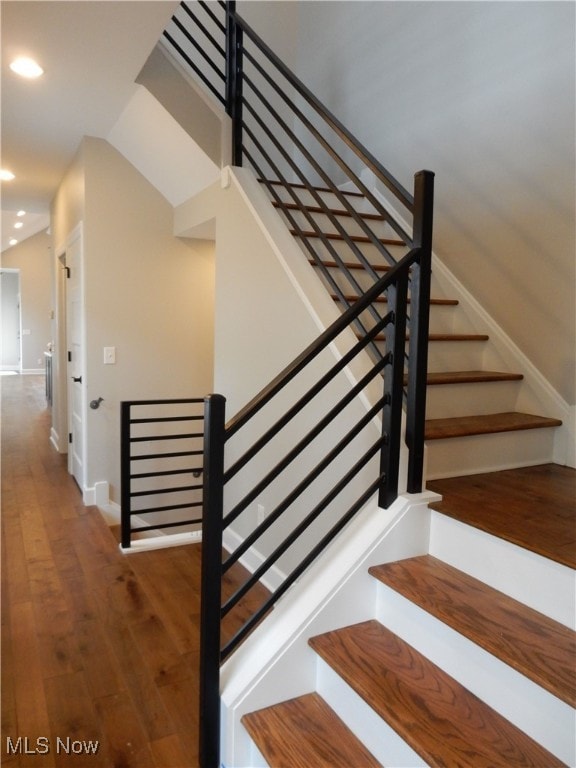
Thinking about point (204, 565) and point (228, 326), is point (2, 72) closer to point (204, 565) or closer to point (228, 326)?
point (228, 326)

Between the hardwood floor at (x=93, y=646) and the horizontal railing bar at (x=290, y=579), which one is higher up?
the horizontal railing bar at (x=290, y=579)

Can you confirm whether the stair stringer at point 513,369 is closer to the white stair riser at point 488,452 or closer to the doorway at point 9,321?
the white stair riser at point 488,452

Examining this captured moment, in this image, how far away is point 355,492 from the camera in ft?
6.88

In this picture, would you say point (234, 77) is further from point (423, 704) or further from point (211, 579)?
point (423, 704)

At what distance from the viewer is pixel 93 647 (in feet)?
Answer: 7.10

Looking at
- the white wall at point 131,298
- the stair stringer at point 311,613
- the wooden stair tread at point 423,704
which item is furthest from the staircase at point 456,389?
the white wall at point 131,298

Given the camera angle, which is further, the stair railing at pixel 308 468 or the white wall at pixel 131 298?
the white wall at pixel 131 298

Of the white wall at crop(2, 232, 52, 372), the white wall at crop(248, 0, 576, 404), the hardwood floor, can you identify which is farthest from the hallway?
the white wall at crop(2, 232, 52, 372)

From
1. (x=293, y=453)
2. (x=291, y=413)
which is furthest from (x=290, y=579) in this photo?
(x=291, y=413)

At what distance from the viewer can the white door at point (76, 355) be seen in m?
3.96

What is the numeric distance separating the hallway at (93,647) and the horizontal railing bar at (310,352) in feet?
3.71

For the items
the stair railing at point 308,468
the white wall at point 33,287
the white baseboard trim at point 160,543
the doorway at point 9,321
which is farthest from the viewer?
the doorway at point 9,321

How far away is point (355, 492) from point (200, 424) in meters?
2.42

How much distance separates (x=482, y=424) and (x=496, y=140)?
159 cm
